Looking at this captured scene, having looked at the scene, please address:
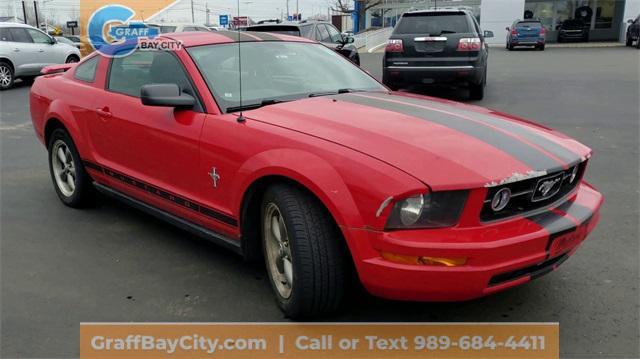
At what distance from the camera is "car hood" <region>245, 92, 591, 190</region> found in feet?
8.87

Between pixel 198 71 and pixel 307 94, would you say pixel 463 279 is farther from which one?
pixel 198 71

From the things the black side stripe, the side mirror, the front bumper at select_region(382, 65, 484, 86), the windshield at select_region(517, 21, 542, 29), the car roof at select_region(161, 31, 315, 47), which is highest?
the car roof at select_region(161, 31, 315, 47)

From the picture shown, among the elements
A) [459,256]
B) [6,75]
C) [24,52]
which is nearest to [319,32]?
[24,52]

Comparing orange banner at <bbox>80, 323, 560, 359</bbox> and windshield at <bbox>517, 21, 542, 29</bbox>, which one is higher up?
windshield at <bbox>517, 21, 542, 29</bbox>

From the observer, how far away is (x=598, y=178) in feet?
19.2

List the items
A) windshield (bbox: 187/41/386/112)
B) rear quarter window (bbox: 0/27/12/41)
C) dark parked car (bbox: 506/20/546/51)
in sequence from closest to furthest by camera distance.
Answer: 1. windshield (bbox: 187/41/386/112)
2. rear quarter window (bbox: 0/27/12/41)
3. dark parked car (bbox: 506/20/546/51)

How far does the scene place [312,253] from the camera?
9.36ft

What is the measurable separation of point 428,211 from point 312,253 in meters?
0.60

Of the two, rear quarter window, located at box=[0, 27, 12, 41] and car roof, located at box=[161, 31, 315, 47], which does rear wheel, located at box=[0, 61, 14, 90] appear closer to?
rear quarter window, located at box=[0, 27, 12, 41]

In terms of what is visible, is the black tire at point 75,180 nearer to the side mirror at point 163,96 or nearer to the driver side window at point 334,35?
the side mirror at point 163,96

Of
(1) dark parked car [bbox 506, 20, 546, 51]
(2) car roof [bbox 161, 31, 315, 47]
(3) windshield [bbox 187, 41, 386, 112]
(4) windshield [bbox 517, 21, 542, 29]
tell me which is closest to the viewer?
(3) windshield [bbox 187, 41, 386, 112]

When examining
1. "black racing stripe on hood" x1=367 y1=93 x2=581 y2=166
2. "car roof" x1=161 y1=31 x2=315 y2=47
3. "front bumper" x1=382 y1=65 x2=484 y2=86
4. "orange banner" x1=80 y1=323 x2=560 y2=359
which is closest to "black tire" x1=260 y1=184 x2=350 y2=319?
"orange banner" x1=80 y1=323 x2=560 y2=359

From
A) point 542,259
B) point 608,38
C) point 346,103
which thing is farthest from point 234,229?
point 608,38

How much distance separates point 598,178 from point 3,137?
797cm
